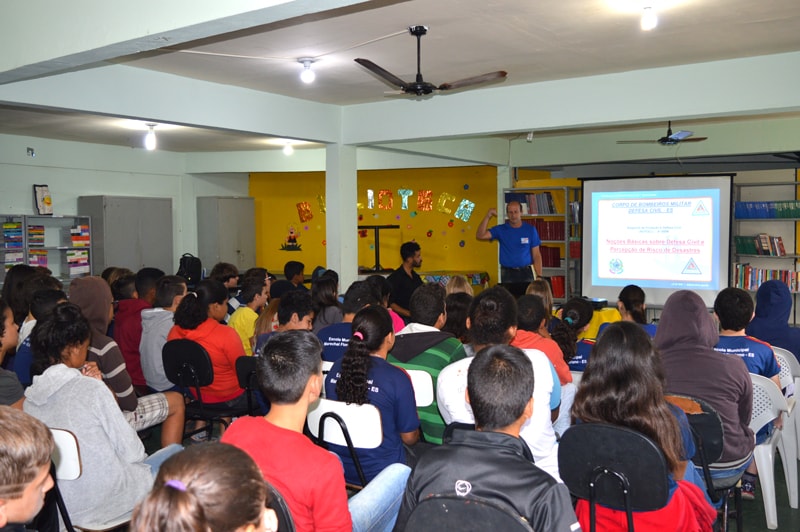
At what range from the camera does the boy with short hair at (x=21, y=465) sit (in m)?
1.54

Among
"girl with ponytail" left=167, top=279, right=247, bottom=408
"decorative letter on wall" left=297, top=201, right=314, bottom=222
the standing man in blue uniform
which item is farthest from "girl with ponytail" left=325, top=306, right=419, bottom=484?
"decorative letter on wall" left=297, top=201, right=314, bottom=222

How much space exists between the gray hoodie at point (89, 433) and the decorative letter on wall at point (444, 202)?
9139mm

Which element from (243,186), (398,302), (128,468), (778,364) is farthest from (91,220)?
(778,364)

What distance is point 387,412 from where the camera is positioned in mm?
2838

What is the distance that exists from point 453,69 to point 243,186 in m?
7.48

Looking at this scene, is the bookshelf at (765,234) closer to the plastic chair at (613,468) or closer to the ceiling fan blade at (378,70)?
the ceiling fan blade at (378,70)

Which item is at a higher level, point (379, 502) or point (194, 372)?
point (194, 372)

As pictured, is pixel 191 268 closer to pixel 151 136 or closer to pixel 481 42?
A: pixel 151 136

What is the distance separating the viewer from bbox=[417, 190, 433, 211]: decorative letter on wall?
11539 mm

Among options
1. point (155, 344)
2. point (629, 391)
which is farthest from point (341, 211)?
point (629, 391)

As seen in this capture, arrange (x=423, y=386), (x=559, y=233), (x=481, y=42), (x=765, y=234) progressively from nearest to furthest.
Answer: (x=423, y=386) → (x=481, y=42) → (x=765, y=234) → (x=559, y=233)

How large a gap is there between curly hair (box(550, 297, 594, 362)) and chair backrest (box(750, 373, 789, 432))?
95cm

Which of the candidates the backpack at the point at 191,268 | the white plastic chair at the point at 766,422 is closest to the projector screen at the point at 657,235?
the white plastic chair at the point at 766,422

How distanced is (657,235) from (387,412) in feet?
20.0
